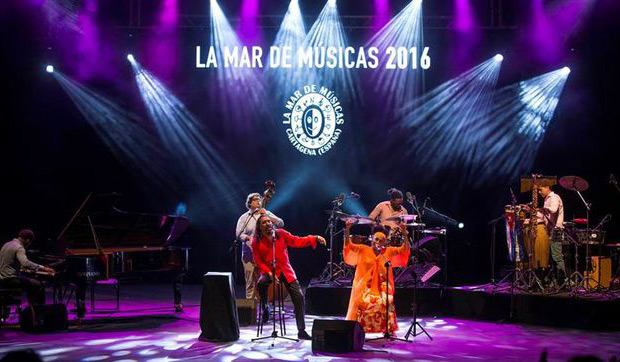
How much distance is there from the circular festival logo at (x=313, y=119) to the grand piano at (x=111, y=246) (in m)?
4.69

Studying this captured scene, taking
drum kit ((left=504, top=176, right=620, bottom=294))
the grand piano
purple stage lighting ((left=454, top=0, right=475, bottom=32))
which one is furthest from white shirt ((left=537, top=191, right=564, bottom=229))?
the grand piano

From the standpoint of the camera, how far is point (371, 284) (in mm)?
9812

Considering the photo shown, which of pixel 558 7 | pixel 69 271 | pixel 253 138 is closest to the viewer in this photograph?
pixel 69 271

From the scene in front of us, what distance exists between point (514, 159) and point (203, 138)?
22.0 ft

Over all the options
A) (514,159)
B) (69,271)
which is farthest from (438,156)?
(69,271)

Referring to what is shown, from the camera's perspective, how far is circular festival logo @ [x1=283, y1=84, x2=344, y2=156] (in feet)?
52.2

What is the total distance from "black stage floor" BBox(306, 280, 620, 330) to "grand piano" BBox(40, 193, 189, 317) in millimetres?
2487

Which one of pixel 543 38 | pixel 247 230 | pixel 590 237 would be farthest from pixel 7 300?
pixel 543 38

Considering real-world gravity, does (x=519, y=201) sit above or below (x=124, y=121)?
below

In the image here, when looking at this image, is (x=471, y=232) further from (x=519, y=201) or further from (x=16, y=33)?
(x=16, y=33)

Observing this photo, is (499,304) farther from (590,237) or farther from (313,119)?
(313,119)

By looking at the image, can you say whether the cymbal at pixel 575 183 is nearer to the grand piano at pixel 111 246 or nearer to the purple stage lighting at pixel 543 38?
the purple stage lighting at pixel 543 38

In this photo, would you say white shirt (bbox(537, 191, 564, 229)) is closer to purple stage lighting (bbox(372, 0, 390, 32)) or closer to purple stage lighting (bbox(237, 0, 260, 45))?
purple stage lighting (bbox(372, 0, 390, 32))

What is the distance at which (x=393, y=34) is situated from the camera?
15711mm
